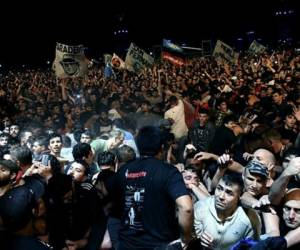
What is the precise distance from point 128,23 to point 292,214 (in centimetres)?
6620

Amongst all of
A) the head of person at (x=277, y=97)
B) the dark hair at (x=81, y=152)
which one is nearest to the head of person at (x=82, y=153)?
the dark hair at (x=81, y=152)

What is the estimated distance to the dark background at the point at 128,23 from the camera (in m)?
55.4

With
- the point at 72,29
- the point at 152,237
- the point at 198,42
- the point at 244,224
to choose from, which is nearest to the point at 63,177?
the point at 152,237

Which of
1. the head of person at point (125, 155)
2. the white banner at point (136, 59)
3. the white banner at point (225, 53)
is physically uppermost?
the white banner at point (225, 53)

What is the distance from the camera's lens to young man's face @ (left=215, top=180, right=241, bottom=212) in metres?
4.34

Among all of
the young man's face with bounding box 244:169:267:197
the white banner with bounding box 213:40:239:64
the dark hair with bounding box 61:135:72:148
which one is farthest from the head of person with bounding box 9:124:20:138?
the white banner with bounding box 213:40:239:64

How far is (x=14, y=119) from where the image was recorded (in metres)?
12.7

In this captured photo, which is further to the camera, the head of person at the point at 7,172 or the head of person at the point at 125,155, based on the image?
the head of person at the point at 125,155

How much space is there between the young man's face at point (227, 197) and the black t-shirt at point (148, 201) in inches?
15.6

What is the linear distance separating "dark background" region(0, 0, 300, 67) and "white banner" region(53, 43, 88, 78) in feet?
121

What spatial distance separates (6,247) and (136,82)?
576 inches

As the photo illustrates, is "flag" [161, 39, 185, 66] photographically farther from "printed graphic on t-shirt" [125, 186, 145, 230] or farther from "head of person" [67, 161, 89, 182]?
"printed graphic on t-shirt" [125, 186, 145, 230]

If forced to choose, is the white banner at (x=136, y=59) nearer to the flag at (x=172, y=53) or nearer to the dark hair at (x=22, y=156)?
the flag at (x=172, y=53)

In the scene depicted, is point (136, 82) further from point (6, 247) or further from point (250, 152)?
point (6, 247)
